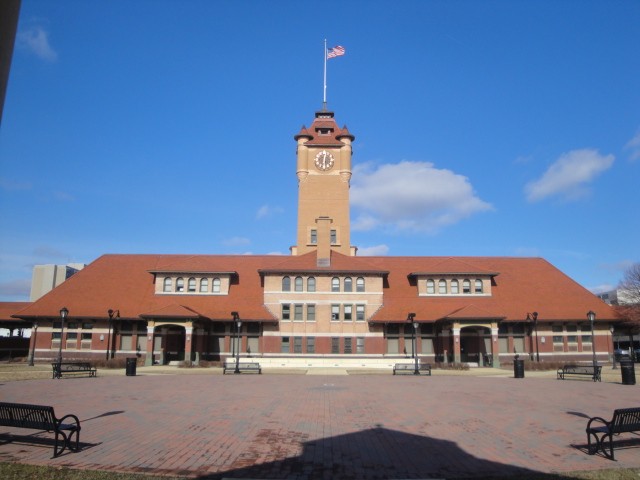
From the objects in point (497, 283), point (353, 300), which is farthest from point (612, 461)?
point (497, 283)

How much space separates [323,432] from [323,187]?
47.2 m

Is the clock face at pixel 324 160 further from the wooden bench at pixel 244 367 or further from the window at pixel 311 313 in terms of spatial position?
the wooden bench at pixel 244 367

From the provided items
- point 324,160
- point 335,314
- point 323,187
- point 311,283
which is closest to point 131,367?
point 311,283

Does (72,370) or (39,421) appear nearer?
(39,421)

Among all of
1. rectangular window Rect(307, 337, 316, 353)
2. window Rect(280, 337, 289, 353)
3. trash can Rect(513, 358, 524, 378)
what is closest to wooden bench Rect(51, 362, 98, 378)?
window Rect(280, 337, 289, 353)

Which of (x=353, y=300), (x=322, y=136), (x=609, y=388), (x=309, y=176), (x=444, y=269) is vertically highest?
(x=322, y=136)

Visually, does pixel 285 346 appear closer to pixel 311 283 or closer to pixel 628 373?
pixel 311 283

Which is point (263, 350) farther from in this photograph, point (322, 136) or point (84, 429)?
point (84, 429)

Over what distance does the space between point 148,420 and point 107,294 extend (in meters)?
39.3

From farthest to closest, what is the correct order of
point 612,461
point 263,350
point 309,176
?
1. point 309,176
2. point 263,350
3. point 612,461

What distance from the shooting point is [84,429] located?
12953mm

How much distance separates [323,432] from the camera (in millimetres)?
12852

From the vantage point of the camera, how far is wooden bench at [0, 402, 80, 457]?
10602mm

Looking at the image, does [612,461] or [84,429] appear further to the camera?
[84,429]
